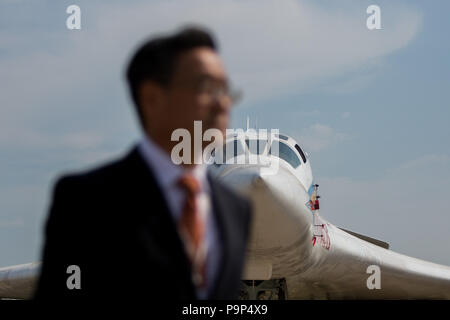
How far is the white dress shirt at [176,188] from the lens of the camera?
3.36ft

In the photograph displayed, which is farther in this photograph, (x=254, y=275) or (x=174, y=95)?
(x=254, y=275)

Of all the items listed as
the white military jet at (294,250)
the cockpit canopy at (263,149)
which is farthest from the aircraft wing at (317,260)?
the cockpit canopy at (263,149)

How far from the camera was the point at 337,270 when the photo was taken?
11547mm

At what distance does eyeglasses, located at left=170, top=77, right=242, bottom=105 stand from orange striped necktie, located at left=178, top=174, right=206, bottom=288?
5.8 inches

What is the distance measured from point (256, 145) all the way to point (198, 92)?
8302mm

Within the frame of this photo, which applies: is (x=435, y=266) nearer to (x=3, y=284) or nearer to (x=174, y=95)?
(x=3, y=284)

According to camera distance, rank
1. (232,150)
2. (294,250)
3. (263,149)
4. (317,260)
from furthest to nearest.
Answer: (317,260) < (263,149) < (232,150) < (294,250)

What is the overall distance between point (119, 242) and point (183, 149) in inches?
9.0

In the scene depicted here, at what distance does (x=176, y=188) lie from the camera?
102 centimetres

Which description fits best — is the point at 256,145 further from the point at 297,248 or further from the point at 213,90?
the point at 213,90

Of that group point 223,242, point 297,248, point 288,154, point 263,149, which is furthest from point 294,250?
point 223,242

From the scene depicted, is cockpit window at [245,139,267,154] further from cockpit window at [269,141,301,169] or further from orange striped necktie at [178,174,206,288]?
orange striped necktie at [178,174,206,288]
